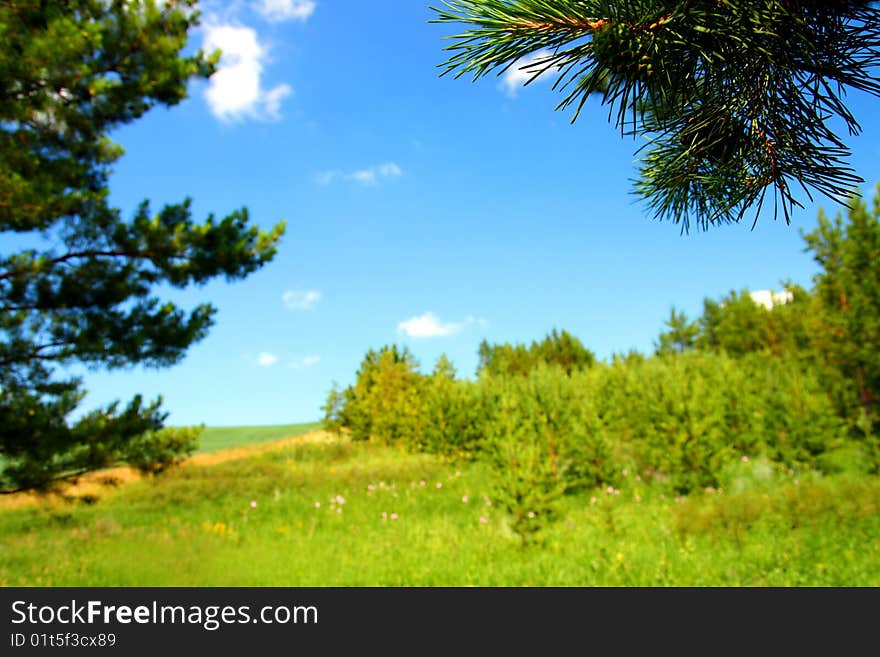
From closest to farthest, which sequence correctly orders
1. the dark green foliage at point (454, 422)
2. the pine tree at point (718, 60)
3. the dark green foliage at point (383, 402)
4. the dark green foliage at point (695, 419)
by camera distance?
1. the pine tree at point (718, 60)
2. the dark green foliage at point (695, 419)
3. the dark green foliage at point (454, 422)
4. the dark green foliage at point (383, 402)

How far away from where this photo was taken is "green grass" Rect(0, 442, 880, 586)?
21.1 feet

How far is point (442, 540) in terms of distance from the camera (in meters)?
8.24

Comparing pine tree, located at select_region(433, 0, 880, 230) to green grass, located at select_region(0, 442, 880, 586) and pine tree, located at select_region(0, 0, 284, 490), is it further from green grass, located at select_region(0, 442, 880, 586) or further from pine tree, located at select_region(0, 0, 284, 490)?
pine tree, located at select_region(0, 0, 284, 490)

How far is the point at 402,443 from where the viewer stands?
21.8 m

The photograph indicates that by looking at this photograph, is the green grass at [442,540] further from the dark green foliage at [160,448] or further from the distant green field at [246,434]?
the distant green field at [246,434]

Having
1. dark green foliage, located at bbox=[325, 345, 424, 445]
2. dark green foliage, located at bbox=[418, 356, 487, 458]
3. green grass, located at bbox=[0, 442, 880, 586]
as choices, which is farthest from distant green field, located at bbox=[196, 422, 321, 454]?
green grass, located at bbox=[0, 442, 880, 586]

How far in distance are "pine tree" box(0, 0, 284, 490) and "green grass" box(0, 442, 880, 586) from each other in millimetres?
2007

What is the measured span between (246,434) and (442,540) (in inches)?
1353

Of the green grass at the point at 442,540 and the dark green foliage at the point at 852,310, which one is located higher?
the dark green foliage at the point at 852,310

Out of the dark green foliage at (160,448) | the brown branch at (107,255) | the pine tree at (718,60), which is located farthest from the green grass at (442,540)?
the pine tree at (718,60)

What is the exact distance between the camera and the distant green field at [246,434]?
119 ft

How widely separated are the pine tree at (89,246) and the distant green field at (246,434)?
28.7 metres
